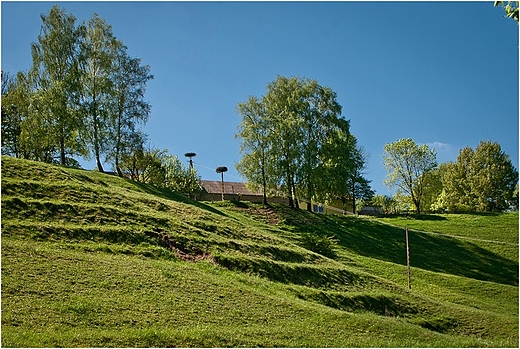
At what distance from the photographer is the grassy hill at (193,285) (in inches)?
494

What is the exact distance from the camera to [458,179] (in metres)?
67.4

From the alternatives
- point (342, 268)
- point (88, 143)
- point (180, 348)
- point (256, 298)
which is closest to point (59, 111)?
point (88, 143)

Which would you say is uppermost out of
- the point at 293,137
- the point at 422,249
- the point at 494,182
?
the point at 293,137

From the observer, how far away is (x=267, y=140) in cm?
4822

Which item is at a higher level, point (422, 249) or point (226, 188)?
point (226, 188)

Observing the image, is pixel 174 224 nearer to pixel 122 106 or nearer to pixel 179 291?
pixel 179 291

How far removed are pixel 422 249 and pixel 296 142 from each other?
16.3 m

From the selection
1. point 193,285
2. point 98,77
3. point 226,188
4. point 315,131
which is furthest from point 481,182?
point 193,285

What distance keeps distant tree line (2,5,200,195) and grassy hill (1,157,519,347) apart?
903cm

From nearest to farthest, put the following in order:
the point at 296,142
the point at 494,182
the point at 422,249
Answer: the point at 422,249 < the point at 296,142 < the point at 494,182

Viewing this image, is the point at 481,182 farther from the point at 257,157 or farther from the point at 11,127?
the point at 11,127

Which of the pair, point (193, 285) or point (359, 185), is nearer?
point (193, 285)

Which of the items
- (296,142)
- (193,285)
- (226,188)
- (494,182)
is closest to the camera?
(193,285)

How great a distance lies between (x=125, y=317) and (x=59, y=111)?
104 ft
